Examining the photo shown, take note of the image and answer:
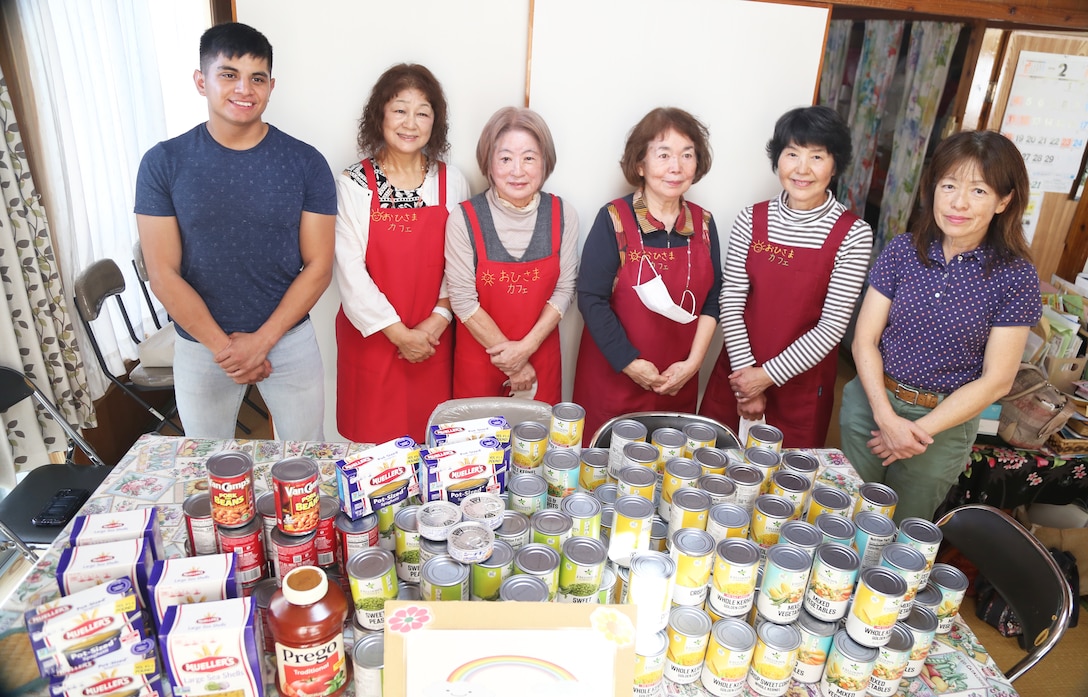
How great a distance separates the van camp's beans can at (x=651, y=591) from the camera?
1254mm

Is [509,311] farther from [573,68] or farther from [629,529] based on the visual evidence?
[629,529]

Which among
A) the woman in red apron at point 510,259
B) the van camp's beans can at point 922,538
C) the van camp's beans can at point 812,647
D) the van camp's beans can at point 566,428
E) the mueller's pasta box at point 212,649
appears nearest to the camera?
the mueller's pasta box at point 212,649

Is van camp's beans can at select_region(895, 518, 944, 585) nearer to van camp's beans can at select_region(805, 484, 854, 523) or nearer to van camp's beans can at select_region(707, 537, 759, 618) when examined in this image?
van camp's beans can at select_region(805, 484, 854, 523)

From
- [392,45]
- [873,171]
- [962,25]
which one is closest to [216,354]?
[392,45]

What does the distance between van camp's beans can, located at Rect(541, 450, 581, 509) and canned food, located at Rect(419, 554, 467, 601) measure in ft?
1.11

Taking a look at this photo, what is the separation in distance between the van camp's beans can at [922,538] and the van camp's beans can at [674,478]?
415mm

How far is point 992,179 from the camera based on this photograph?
2055mm

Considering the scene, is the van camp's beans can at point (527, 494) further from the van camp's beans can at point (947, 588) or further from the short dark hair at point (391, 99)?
the short dark hair at point (391, 99)

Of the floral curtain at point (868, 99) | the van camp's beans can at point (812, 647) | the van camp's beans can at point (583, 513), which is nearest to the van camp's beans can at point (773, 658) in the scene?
the van camp's beans can at point (812, 647)

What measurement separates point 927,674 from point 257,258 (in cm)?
210

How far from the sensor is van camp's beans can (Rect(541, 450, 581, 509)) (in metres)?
1.55

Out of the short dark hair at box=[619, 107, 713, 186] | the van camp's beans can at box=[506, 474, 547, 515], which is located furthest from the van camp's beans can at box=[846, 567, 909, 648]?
the short dark hair at box=[619, 107, 713, 186]

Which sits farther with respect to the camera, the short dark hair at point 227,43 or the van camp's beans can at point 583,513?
the short dark hair at point 227,43

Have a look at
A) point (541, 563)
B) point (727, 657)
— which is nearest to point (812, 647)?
point (727, 657)
